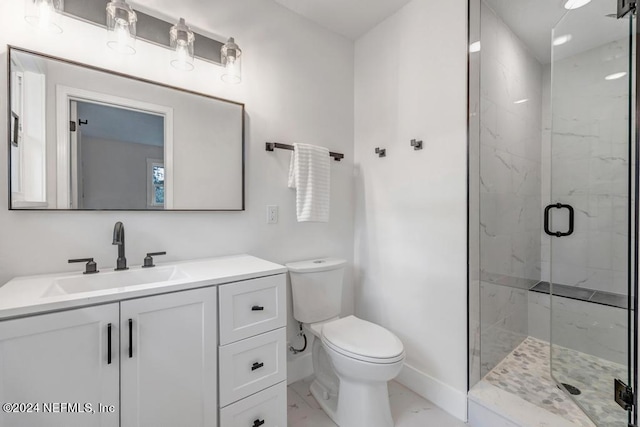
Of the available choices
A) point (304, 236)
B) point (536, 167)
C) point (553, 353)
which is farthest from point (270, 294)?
point (536, 167)

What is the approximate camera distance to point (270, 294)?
1290mm

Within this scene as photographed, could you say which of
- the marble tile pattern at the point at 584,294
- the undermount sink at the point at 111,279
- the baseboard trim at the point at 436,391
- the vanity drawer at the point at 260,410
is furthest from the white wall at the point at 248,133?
the marble tile pattern at the point at 584,294

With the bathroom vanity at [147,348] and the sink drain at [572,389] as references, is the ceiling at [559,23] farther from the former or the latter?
the bathroom vanity at [147,348]

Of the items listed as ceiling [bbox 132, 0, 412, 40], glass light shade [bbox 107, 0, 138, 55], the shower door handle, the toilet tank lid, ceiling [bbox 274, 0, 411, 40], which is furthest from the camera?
the shower door handle

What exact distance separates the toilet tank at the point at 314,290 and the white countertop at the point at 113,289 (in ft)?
1.23

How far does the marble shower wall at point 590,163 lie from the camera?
62.7 inches

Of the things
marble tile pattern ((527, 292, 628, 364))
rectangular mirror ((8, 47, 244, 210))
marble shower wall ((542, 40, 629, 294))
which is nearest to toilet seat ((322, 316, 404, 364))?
rectangular mirror ((8, 47, 244, 210))

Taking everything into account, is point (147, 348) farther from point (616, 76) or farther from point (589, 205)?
point (589, 205)

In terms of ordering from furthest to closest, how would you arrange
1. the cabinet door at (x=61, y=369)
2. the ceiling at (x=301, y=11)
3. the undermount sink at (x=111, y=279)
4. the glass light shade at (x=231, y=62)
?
the glass light shade at (x=231, y=62), the ceiling at (x=301, y=11), the undermount sink at (x=111, y=279), the cabinet door at (x=61, y=369)

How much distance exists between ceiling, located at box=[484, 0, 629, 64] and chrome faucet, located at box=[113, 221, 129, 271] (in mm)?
2354

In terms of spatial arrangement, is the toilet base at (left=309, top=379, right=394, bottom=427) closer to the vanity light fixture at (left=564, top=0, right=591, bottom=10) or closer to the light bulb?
the light bulb

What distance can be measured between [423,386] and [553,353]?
92 centimetres

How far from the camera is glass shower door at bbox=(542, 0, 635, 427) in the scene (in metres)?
1.45

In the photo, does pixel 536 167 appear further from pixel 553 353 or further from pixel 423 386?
pixel 423 386
